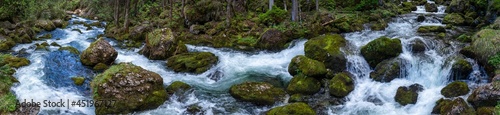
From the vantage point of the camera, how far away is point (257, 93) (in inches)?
575

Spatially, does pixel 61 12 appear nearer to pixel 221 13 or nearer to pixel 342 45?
pixel 221 13

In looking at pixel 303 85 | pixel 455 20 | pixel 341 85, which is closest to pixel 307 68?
pixel 303 85

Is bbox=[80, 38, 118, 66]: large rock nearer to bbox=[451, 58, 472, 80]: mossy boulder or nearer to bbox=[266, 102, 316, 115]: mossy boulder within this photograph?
bbox=[266, 102, 316, 115]: mossy boulder

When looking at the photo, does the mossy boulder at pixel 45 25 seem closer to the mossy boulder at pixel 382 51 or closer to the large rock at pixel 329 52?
the large rock at pixel 329 52

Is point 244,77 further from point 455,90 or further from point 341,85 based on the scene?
point 455,90

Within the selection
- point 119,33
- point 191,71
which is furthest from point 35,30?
point 191,71

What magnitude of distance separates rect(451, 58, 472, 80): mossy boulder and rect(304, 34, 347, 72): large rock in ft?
15.4

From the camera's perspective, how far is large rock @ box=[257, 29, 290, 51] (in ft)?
73.7

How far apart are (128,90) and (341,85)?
8.70 meters

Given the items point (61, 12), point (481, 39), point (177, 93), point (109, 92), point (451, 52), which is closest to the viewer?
point (109, 92)

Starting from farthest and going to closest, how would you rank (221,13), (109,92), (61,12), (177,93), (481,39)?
(61,12) → (221,13) → (481,39) → (177,93) → (109,92)

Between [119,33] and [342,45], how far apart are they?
19.7 meters

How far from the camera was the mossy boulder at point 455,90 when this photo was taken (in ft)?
44.4

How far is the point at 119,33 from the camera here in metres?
29.9
